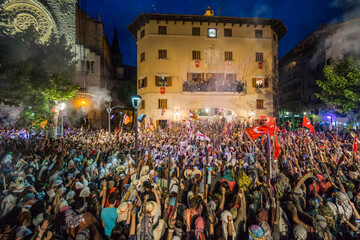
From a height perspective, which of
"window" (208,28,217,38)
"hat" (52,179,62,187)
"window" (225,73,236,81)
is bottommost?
"hat" (52,179,62,187)

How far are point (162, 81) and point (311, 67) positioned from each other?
27.4 m

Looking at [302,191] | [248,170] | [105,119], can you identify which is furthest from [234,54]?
[302,191]

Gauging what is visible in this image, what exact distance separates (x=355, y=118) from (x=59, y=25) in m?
34.3

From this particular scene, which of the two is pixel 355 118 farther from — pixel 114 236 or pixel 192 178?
pixel 114 236

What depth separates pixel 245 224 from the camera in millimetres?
4402

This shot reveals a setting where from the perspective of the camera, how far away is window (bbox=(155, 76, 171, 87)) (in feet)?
85.9

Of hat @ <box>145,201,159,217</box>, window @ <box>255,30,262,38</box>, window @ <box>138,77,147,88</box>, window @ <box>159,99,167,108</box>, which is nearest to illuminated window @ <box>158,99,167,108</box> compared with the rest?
window @ <box>159,99,167,108</box>

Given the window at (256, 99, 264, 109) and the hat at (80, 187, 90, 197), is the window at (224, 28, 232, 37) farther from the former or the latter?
the hat at (80, 187, 90, 197)

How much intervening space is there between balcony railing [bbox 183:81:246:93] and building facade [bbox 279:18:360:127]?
948 centimetres

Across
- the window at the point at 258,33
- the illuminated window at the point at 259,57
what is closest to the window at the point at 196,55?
the illuminated window at the point at 259,57

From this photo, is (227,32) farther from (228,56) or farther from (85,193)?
(85,193)

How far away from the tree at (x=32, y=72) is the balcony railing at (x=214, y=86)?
12.6 meters

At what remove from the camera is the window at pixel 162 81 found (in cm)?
2619

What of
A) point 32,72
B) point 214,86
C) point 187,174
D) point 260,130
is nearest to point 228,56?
point 214,86
